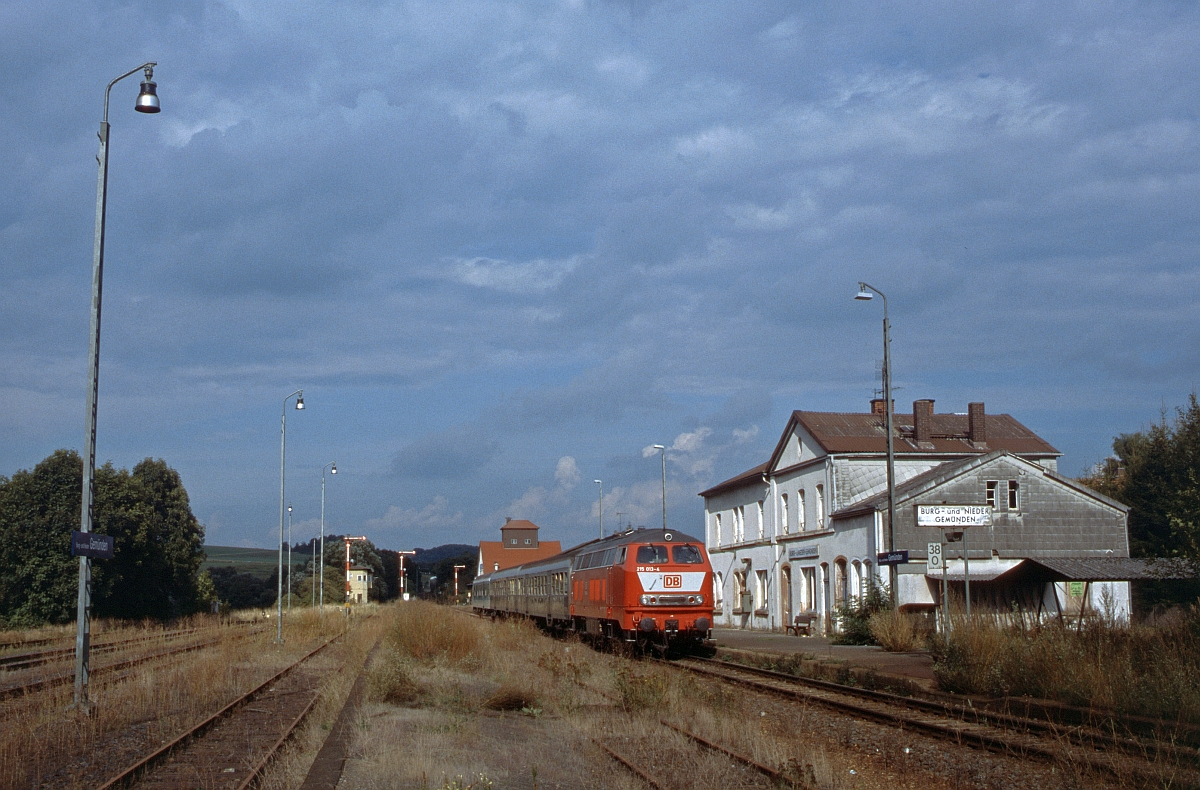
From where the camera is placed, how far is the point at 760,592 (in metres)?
43.1

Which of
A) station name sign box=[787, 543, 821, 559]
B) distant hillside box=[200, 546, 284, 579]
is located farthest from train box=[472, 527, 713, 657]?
distant hillside box=[200, 546, 284, 579]

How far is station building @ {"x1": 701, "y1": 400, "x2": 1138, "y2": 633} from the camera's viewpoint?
32594 millimetres

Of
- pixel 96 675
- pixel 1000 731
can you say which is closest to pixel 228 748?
pixel 1000 731

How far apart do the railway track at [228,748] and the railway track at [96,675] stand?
3.45m

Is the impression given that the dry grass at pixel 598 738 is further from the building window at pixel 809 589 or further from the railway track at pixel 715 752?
the building window at pixel 809 589

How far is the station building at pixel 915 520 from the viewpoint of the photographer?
32594 mm

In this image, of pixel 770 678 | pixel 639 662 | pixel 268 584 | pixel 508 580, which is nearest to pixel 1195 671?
pixel 770 678

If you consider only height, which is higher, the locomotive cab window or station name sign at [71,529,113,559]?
station name sign at [71,529,113,559]

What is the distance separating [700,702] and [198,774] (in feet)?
24.2

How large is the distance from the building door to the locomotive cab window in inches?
575

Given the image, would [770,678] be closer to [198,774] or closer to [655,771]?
[655,771]

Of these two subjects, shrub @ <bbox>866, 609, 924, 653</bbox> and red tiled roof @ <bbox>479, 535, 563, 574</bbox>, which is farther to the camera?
red tiled roof @ <bbox>479, 535, 563, 574</bbox>

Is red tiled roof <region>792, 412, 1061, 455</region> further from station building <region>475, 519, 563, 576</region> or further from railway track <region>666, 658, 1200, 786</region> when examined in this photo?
station building <region>475, 519, 563, 576</region>

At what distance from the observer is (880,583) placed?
95.7 ft
